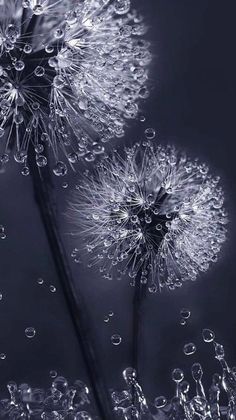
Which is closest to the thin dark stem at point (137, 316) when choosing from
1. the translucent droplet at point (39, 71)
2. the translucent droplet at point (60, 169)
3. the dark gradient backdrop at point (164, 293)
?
the dark gradient backdrop at point (164, 293)

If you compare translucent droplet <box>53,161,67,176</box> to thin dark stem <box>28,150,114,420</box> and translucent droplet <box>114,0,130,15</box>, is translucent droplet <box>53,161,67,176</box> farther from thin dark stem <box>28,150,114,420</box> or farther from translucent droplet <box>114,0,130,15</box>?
translucent droplet <box>114,0,130,15</box>

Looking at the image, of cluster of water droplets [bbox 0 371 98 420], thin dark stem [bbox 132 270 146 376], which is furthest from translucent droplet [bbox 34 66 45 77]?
cluster of water droplets [bbox 0 371 98 420]

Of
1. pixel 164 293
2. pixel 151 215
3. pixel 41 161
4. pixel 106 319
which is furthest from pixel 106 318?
pixel 41 161

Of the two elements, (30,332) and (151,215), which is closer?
(151,215)

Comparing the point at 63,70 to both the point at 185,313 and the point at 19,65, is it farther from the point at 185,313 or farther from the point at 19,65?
the point at 185,313

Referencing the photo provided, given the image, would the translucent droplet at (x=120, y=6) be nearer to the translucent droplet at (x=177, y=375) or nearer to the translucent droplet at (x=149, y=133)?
the translucent droplet at (x=149, y=133)

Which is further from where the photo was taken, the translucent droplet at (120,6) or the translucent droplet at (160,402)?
the translucent droplet at (160,402)
